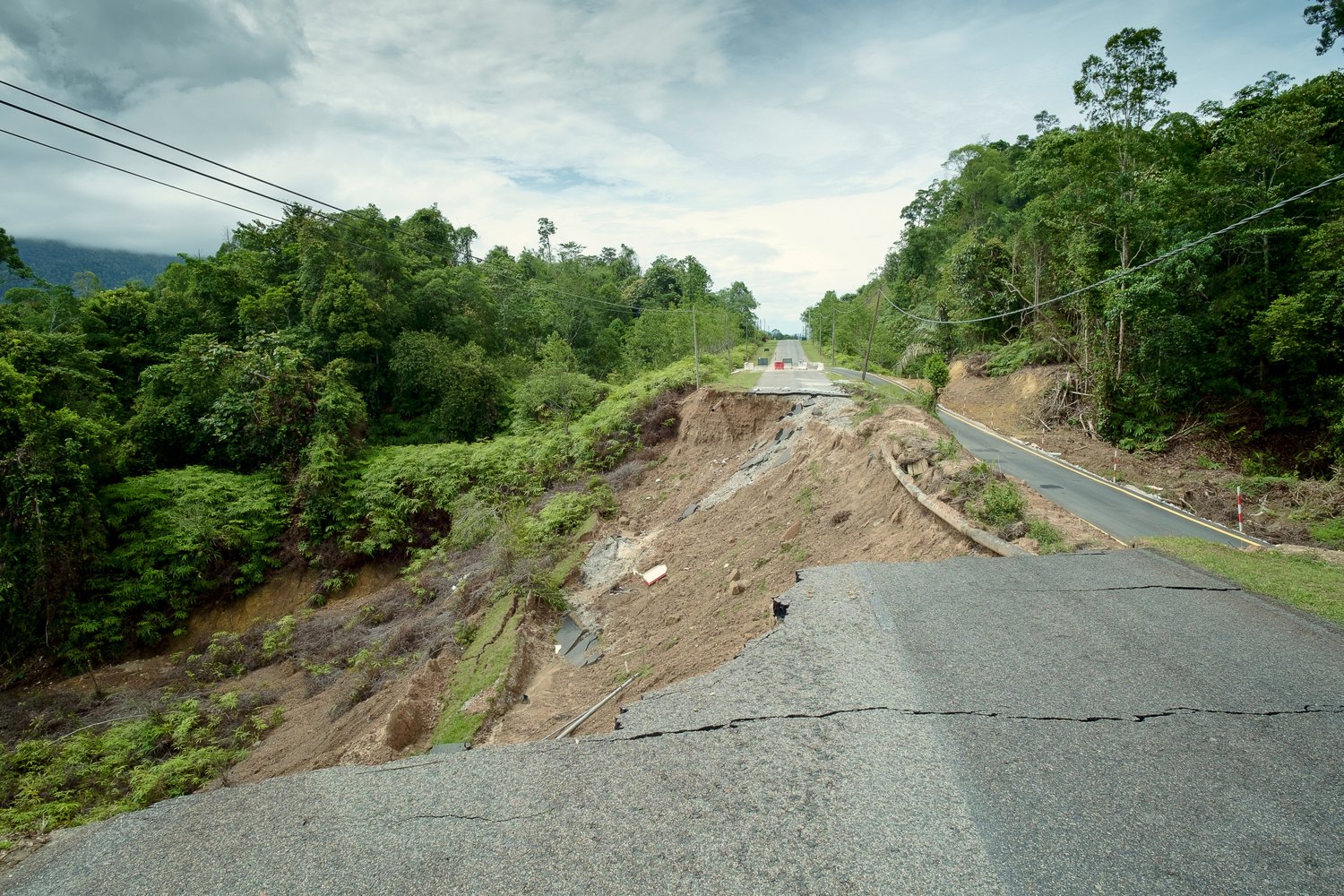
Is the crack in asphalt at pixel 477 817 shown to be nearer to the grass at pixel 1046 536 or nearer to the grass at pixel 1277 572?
the grass at pixel 1046 536

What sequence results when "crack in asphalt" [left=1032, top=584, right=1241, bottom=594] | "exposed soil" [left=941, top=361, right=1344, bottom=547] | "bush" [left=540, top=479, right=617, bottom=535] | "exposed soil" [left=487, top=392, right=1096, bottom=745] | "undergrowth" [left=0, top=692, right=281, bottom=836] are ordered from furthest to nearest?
1. "bush" [left=540, top=479, right=617, bottom=535]
2. "exposed soil" [left=941, top=361, right=1344, bottom=547]
3. "exposed soil" [left=487, top=392, right=1096, bottom=745]
4. "undergrowth" [left=0, top=692, right=281, bottom=836]
5. "crack in asphalt" [left=1032, top=584, right=1241, bottom=594]

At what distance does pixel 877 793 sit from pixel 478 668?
8740 mm

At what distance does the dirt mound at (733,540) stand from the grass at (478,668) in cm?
64

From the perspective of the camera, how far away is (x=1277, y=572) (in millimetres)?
8109

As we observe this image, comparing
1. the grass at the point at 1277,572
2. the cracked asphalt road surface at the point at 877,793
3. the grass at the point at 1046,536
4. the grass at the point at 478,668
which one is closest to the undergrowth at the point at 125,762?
the cracked asphalt road surface at the point at 877,793

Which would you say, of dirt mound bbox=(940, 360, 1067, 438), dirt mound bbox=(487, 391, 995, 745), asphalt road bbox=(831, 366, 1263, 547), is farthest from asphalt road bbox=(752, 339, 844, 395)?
dirt mound bbox=(940, 360, 1067, 438)

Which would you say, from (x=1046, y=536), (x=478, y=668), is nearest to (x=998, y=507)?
(x=1046, y=536)

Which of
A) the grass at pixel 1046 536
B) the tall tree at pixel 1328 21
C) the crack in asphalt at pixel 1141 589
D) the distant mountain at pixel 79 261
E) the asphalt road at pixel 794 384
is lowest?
the crack in asphalt at pixel 1141 589

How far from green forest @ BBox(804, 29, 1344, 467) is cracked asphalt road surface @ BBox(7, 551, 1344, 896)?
14065 millimetres

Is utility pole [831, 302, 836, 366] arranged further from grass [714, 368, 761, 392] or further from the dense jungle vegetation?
the dense jungle vegetation

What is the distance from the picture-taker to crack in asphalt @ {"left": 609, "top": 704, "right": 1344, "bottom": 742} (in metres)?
5.11

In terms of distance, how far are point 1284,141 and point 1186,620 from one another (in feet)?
63.9

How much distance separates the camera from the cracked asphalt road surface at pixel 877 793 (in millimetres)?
3902

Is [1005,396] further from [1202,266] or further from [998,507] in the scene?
[998,507]
